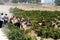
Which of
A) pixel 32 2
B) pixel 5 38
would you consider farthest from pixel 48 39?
pixel 32 2

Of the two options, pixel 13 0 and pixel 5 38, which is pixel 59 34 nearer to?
pixel 5 38

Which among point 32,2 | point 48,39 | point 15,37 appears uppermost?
point 15,37

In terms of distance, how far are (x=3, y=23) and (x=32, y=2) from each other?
55345 mm

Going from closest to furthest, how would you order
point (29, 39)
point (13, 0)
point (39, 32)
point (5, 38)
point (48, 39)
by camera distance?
point (29, 39), point (5, 38), point (48, 39), point (39, 32), point (13, 0)

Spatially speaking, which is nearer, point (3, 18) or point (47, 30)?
point (47, 30)

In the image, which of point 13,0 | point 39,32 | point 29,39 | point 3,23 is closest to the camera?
point 29,39

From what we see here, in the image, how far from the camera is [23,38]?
500 inches

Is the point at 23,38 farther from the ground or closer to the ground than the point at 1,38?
farther from the ground

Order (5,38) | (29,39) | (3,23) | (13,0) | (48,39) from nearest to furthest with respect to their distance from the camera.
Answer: (29,39) < (5,38) < (48,39) < (3,23) < (13,0)

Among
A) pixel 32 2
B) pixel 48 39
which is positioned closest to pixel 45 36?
pixel 48 39

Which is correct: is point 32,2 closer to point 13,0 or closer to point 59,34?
point 13,0

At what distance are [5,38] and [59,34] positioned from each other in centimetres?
388

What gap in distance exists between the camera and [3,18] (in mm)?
19812

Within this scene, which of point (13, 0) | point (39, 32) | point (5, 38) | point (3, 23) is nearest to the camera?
point (5, 38)
